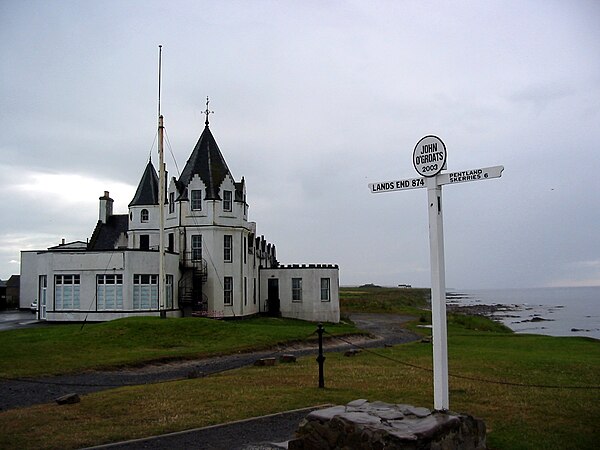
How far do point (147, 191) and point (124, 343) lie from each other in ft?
70.0

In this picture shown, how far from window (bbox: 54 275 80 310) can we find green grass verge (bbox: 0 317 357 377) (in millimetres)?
5926

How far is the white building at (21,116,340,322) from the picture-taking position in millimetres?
35031

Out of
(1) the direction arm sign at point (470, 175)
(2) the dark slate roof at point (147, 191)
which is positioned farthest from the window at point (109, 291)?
(1) the direction arm sign at point (470, 175)

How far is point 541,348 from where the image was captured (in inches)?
1077

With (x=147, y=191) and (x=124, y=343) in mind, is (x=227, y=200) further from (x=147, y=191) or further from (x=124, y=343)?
(x=124, y=343)

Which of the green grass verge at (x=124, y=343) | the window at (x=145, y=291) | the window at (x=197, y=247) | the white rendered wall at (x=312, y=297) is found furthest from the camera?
the white rendered wall at (x=312, y=297)

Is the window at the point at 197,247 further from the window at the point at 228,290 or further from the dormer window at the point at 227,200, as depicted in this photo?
the dormer window at the point at 227,200

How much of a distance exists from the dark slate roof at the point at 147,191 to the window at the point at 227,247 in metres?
7.22

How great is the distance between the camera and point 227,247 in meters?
40.5

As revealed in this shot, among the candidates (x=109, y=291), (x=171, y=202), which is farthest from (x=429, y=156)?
(x=171, y=202)

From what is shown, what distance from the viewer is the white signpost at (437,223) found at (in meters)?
9.35

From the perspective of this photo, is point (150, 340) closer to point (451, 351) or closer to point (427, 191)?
point (451, 351)

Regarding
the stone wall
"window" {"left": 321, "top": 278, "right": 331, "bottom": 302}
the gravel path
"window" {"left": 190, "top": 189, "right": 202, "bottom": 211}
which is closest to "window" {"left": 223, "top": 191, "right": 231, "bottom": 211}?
"window" {"left": 190, "top": 189, "right": 202, "bottom": 211}

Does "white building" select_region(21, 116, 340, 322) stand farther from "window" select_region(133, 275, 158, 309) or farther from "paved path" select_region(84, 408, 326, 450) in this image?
"paved path" select_region(84, 408, 326, 450)
